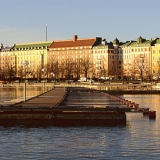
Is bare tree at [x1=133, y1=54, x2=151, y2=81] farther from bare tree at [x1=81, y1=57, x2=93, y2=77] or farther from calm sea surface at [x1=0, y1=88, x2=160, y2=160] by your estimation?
calm sea surface at [x1=0, y1=88, x2=160, y2=160]

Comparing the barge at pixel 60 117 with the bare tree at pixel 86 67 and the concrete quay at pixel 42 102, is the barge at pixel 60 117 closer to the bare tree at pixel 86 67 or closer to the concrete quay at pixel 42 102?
the concrete quay at pixel 42 102

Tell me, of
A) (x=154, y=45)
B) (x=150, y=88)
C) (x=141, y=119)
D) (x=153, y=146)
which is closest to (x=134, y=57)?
(x=154, y=45)

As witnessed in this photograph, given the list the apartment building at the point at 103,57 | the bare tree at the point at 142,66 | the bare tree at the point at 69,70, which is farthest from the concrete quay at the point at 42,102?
the apartment building at the point at 103,57

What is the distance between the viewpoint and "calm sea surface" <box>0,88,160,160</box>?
26797 mm

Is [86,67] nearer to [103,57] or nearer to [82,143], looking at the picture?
[103,57]

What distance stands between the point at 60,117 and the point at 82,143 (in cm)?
1009

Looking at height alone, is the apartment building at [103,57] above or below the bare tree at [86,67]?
above

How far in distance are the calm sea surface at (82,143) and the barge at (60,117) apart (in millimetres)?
2142

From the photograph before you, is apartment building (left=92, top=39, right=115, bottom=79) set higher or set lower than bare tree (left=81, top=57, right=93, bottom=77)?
higher

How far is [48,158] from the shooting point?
26047 millimetres

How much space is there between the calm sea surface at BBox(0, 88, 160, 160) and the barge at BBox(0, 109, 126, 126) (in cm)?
214

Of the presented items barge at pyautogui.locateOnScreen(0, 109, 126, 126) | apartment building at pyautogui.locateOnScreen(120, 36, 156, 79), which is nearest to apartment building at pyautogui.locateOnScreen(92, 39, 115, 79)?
apartment building at pyautogui.locateOnScreen(120, 36, 156, 79)

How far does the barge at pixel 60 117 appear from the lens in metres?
39.4

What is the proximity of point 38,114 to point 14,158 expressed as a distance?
14.3 m
